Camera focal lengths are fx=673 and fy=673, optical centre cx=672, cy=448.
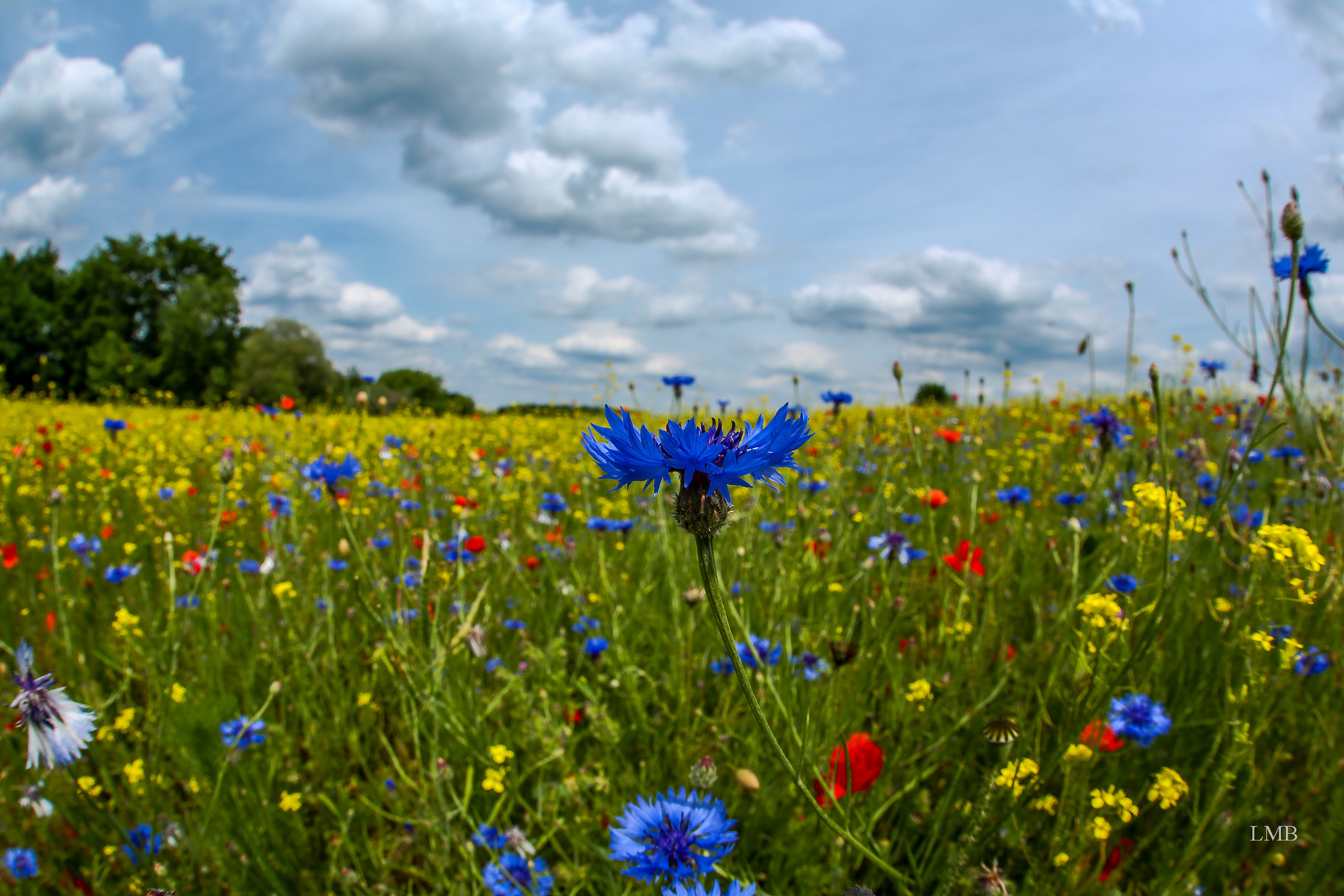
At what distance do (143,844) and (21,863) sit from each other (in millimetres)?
240

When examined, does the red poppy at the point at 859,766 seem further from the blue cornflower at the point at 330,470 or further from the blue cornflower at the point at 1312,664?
the blue cornflower at the point at 330,470

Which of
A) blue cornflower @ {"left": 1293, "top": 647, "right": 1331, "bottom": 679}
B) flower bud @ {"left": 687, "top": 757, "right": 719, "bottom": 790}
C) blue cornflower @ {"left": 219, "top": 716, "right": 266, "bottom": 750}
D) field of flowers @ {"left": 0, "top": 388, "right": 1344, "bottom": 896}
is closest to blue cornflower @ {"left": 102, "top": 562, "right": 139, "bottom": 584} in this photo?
field of flowers @ {"left": 0, "top": 388, "right": 1344, "bottom": 896}

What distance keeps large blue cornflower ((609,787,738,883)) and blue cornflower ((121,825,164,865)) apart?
1221mm

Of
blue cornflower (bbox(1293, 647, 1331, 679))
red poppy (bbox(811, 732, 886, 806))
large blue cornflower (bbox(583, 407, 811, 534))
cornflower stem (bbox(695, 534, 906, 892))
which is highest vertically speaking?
large blue cornflower (bbox(583, 407, 811, 534))

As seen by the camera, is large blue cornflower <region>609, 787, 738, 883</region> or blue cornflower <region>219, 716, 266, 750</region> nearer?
large blue cornflower <region>609, 787, 738, 883</region>

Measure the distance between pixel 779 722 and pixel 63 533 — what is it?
3.98 metres

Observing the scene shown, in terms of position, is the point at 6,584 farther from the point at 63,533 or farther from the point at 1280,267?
the point at 1280,267

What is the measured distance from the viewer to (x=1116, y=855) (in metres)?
1.47

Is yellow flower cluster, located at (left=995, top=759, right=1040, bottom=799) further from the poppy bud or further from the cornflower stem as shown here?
the poppy bud

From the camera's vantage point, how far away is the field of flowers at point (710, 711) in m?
1.28

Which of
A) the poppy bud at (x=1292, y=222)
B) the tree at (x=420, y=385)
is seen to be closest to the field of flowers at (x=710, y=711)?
the poppy bud at (x=1292, y=222)

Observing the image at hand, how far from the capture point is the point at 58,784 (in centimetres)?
171

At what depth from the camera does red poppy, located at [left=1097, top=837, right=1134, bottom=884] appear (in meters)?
1.46

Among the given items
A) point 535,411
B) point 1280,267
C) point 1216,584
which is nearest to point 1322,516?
point 1216,584
